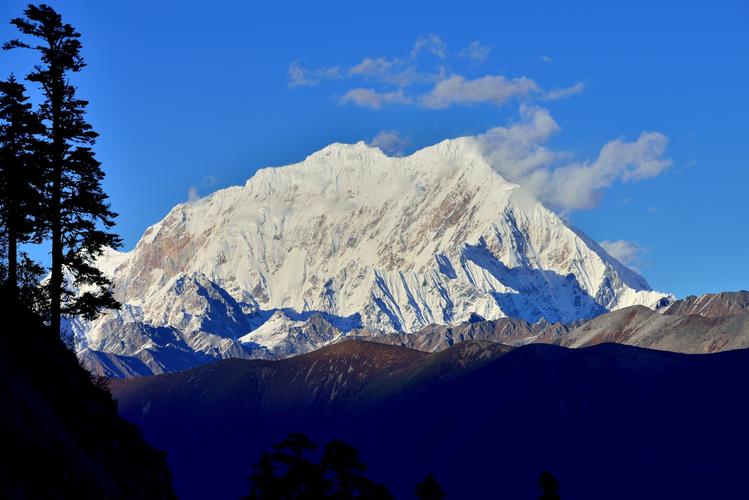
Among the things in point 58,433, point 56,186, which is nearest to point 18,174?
point 56,186

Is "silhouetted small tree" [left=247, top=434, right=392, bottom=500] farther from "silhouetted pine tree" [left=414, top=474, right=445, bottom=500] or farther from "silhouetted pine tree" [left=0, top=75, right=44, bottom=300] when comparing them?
"silhouetted pine tree" [left=0, top=75, right=44, bottom=300]

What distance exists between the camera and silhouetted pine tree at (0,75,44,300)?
2276 inches

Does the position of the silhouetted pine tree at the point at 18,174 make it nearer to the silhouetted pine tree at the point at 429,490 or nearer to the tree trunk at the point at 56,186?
the tree trunk at the point at 56,186

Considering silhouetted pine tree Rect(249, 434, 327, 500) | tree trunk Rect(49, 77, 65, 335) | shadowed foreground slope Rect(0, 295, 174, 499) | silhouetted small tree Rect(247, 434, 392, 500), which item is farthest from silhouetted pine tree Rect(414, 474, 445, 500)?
tree trunk Rect(49, 77, 65, 335)

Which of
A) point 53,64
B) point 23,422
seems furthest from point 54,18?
point 23,422

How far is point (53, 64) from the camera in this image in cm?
5919

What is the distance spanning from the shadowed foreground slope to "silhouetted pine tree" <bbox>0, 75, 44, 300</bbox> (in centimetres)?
567

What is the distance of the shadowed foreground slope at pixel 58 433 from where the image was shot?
39344 mm

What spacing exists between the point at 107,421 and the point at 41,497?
1709 centimetres

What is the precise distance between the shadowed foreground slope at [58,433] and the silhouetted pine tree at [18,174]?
18.6ft

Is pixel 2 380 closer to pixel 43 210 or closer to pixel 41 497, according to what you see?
pixel 41 497

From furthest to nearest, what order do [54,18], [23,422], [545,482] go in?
[54,18] → [545,482] → [23,422]

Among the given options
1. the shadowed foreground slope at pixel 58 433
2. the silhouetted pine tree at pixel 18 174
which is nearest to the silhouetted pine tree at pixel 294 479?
the shadowed foreground slope at pixel 58 433

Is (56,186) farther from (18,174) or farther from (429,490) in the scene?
(429,490)
